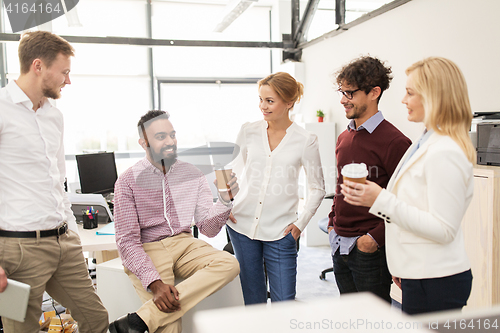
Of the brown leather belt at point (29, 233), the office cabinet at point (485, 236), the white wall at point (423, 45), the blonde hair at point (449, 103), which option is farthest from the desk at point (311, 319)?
the white wall at point (423, 45)

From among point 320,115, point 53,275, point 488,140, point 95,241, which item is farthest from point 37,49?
point 320,115

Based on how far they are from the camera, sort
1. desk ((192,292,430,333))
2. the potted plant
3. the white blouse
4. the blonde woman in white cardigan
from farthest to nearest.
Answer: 1. the potted plant
2. the white blouse
3. the blonde woman in white cardigan
4. desk ((192,292,430,333))

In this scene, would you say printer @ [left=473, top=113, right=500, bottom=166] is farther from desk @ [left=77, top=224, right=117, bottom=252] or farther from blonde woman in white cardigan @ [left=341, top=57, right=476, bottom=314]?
desk @ [left=77, top=224, right=117, bottom=252]

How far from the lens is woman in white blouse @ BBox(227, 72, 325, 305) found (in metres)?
1.96

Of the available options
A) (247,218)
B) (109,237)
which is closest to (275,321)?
(247,218)

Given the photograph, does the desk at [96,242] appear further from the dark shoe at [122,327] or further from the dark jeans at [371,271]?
the dark jeans at [371,271]

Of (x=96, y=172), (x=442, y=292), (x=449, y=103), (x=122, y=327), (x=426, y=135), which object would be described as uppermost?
(x=449, y=103)

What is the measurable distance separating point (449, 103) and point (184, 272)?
1.42 m

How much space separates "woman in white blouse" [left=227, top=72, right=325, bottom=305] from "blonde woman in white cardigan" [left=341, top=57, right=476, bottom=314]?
0.65 m

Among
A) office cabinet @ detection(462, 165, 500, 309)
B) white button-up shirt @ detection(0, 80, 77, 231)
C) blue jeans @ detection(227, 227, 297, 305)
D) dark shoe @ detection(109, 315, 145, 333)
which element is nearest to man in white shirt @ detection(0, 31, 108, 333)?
white button-up shirt @ detection(0, 80, 77, 231)

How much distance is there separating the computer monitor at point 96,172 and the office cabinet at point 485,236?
2.74 m

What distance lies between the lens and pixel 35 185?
5.39 feet

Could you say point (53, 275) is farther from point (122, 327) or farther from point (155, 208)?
point (155, 208)

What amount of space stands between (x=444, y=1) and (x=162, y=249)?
2830 millimetres
